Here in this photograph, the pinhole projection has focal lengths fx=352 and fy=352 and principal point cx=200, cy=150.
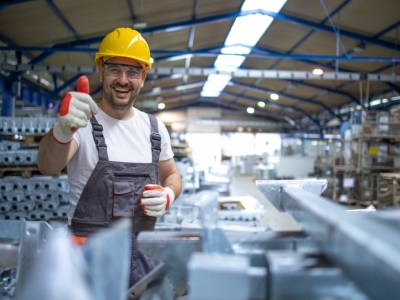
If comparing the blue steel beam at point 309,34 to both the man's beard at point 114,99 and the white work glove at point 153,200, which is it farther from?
the white work glove at point 153,200

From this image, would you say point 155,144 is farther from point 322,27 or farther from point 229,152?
point 229,152

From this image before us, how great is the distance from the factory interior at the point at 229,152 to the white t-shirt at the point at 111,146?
0.98ft

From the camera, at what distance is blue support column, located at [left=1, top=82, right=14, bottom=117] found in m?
8.67

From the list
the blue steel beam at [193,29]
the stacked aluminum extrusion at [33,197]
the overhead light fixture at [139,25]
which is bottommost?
the stacked aluminum extrusion at [33,197]

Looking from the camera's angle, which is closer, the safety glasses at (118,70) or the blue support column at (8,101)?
the safety glasses at (118,70)

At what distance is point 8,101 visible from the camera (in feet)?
28.9

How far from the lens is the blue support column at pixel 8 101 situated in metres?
8.67

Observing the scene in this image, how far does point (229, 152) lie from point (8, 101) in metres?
19.2

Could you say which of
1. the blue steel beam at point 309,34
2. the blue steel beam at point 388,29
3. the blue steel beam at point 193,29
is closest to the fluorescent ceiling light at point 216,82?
the blue steel beam at point 309,34

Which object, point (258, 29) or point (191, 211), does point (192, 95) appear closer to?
point (258, 29)

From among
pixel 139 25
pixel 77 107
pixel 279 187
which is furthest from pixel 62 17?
pixel 279 187

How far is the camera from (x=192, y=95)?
2258 cm

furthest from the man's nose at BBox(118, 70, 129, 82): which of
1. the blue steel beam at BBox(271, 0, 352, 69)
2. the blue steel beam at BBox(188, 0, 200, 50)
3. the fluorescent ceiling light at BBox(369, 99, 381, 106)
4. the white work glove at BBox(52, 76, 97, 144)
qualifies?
the fluorescent ceiling light at BBox(369, 99, 381, 106)

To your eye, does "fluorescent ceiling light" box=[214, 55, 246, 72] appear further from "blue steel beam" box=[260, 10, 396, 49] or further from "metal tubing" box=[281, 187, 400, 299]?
"metal tubing" box=[281, 187, 400, 299]
